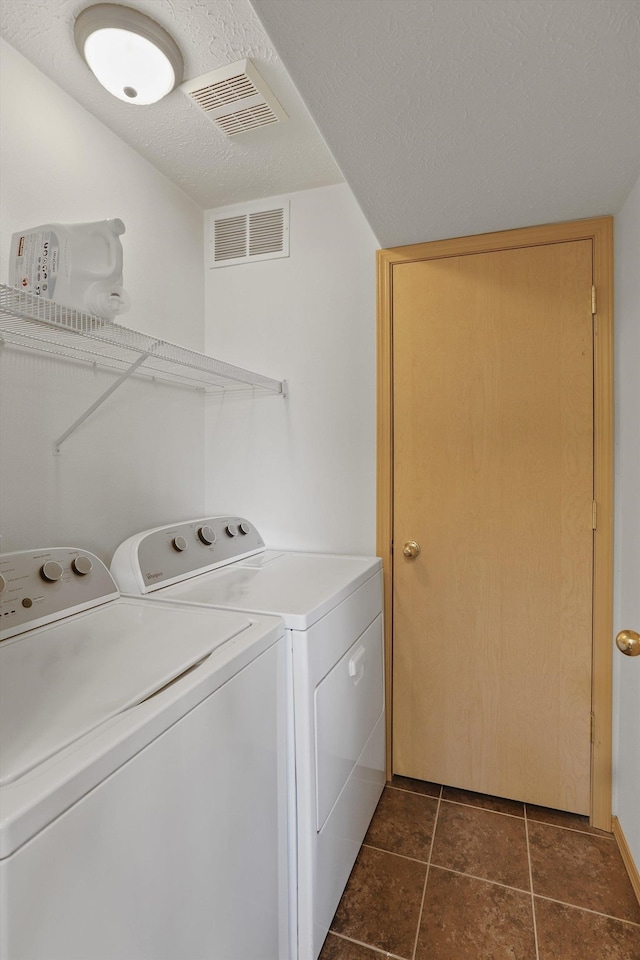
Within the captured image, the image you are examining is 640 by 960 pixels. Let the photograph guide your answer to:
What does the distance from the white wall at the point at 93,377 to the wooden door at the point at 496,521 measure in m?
0.96

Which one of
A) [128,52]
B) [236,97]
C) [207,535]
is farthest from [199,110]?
[207,535]

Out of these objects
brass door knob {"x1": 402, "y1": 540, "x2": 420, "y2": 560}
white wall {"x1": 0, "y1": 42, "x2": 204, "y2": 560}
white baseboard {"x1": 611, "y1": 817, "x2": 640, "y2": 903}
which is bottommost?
white baseboard {"x1": 611, "y1": 817, "x2": 640, "y2": 903}

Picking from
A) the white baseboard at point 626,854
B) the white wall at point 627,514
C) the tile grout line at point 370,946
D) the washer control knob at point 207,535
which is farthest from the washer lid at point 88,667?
the white baseboard at point 626,854

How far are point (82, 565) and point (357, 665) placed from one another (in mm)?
899

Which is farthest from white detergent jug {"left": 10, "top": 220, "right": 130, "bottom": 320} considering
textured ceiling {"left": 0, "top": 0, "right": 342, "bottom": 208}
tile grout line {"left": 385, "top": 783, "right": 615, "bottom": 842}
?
tile grout line {"left": 385, "top": 783, "right": 615, "bottom": 842}

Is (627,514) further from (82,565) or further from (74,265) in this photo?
(74,265)

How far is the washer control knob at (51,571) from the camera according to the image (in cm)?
127

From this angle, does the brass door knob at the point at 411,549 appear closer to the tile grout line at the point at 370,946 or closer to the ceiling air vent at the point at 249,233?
the tile grout line at the point at 370,946

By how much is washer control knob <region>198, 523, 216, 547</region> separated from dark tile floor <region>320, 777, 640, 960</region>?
1191 mm

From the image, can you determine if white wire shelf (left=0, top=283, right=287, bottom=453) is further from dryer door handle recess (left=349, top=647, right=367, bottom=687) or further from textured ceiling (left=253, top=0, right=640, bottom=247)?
dryer door handle recess (left=349, top=647, right=367, bottom=687)

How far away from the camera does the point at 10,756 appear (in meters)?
0.65

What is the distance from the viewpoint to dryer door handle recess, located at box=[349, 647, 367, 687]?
149 cm

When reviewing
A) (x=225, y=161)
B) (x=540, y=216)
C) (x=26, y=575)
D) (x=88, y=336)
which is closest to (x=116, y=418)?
(x=88, y=336)

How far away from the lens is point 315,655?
124cm
